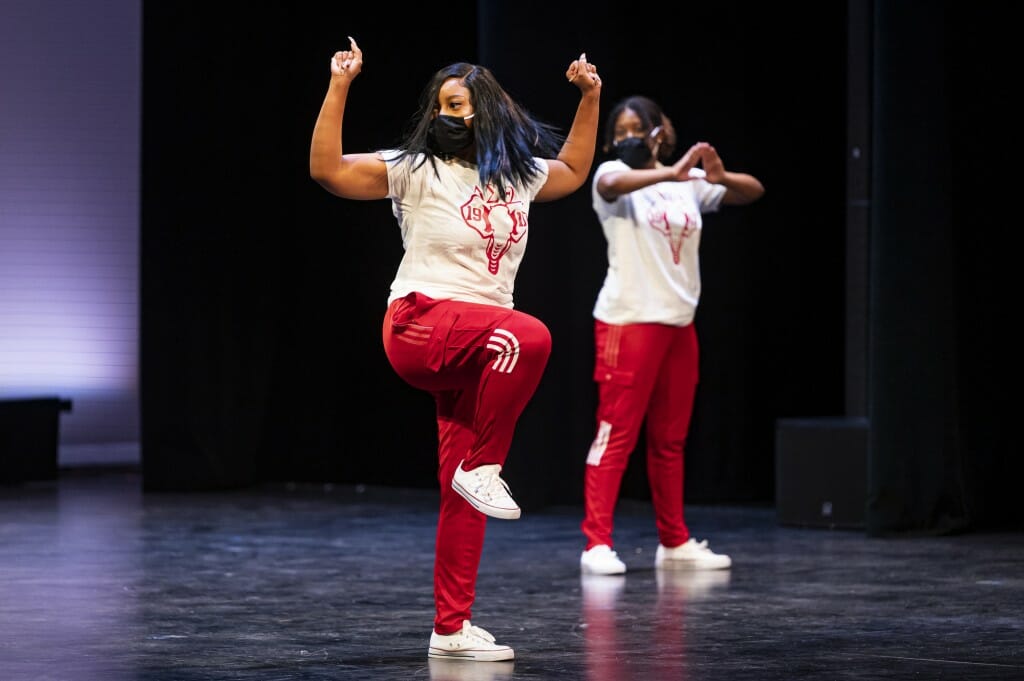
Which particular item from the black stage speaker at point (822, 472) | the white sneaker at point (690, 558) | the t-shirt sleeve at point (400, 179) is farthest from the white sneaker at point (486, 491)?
the black stage speaker at point (822, 472)

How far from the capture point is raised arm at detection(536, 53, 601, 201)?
138 inches

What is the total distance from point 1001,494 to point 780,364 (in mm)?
1293

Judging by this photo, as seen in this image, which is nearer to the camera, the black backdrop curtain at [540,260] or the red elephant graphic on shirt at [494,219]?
the red elephant graphic on shirt at [494,219]

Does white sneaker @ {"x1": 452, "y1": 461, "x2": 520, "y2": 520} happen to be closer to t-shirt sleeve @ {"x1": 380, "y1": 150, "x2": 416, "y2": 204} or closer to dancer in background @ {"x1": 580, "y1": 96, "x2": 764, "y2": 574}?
t-shirt sleeve @ {"x1": 380, "y1": 150, "x2": 416, "y2": 204}

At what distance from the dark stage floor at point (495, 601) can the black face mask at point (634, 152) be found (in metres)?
1.27

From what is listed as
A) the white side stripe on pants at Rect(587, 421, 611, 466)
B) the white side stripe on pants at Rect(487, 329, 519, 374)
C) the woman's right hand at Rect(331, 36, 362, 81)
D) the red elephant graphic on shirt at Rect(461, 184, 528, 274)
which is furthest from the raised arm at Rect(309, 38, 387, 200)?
the white side stripe on pants at Rect(587, 421, 611, 466)

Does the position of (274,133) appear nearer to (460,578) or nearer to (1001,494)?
(1001,494)

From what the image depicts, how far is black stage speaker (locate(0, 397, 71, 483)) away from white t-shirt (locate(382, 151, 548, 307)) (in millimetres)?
4620

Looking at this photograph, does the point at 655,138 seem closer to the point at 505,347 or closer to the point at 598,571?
the point at 598,571

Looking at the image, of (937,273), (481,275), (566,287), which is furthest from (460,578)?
(566,287)

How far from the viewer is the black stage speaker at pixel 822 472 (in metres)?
5.96

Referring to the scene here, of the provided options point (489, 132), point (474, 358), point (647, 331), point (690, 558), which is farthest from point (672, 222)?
point (474, 358)

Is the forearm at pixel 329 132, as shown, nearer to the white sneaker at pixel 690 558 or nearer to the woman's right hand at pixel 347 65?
the woman's right hand at pixel 347 65

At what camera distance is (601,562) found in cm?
483
